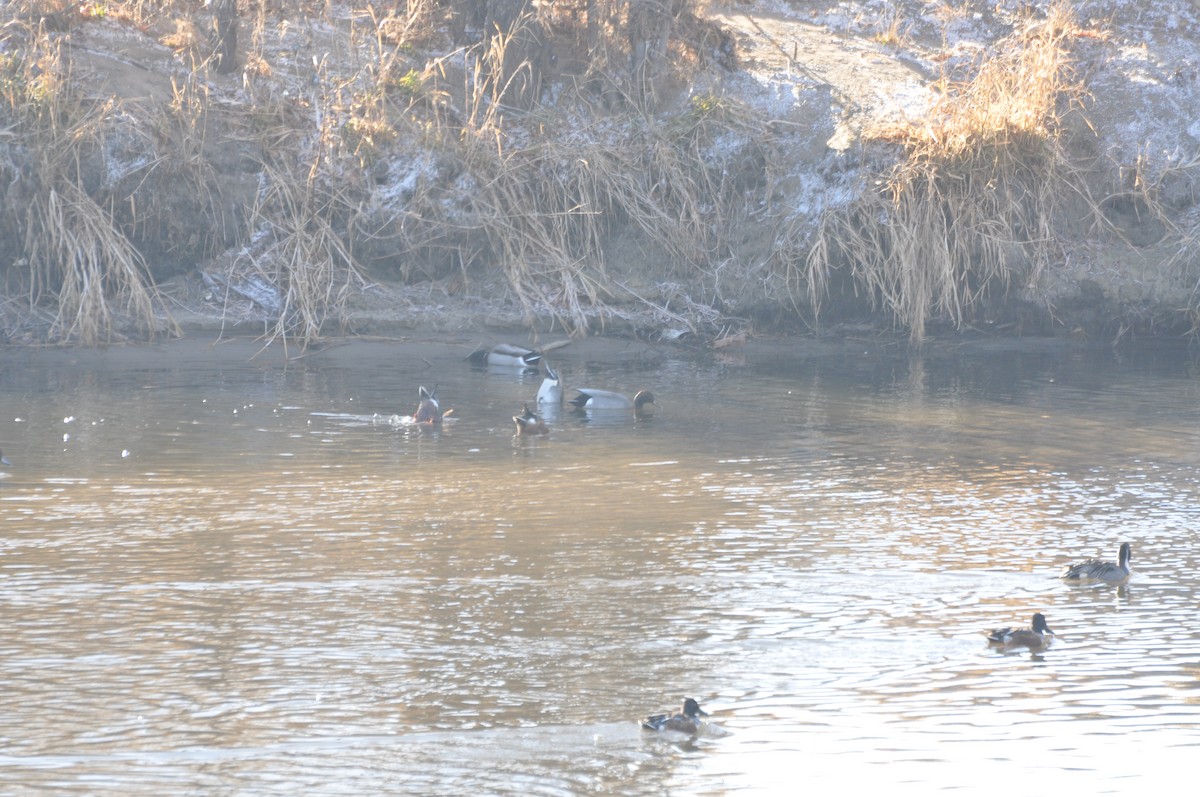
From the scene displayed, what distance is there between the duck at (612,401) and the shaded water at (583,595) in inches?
8.7

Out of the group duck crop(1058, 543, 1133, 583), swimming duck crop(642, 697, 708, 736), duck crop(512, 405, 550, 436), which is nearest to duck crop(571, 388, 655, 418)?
duck crop(512, 405, 550, 436)

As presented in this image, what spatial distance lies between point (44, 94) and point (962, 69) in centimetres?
1053

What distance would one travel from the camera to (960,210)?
1636 cm

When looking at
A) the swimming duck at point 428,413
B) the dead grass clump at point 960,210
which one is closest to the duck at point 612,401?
the swimming duck at point 428,413

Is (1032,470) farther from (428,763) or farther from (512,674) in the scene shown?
(428,763)

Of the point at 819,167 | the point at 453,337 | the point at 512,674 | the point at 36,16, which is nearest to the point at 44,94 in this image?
the point at 36,16

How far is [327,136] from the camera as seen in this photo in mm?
16750

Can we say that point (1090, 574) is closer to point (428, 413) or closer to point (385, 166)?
point (428, 413)

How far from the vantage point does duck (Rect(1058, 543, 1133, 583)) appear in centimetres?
728

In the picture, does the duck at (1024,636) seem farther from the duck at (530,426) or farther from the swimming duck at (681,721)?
the duck at (530,426)

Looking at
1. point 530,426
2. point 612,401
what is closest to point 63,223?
point 612,401

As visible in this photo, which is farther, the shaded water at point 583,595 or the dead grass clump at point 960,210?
the dead grass clump at point 960,210

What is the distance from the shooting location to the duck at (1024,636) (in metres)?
6.29

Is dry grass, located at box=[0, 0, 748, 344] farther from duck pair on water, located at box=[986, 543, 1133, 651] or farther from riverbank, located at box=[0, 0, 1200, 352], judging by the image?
duck pair on water, located at box=[986, 543, 1133, 651]
